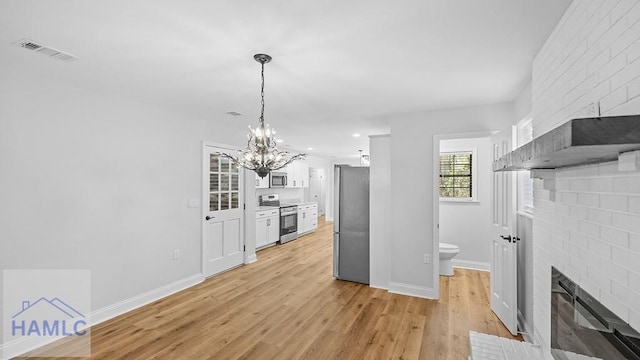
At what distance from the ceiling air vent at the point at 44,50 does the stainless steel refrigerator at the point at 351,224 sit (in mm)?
3349

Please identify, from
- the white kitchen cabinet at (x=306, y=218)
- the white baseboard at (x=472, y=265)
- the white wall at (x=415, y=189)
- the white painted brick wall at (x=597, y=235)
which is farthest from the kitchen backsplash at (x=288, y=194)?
the white painted brick wall at (x=597, y=235)

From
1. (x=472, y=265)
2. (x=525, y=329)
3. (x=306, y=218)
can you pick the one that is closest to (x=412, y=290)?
(x=525, y=329)

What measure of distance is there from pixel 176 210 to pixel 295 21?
313 centimetres

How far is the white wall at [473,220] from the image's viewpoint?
4.93 metres

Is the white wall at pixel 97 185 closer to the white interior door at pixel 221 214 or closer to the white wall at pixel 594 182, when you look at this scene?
the white interior door at pixel 221 214

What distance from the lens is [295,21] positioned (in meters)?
1.81

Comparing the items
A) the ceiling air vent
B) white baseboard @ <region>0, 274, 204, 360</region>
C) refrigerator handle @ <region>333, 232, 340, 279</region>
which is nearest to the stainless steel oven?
refrigerator handle @ <region>333, 232, 340, 279</region>

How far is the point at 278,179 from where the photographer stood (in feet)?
25.5

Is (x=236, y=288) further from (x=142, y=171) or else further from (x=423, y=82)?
(x=423, y=82)

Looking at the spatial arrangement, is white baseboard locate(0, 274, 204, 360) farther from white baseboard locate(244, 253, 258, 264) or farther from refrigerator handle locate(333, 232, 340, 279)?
refrigerator handle locate(333, 232, 340, 279)

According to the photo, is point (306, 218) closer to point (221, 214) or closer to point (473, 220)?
point (221, 214)

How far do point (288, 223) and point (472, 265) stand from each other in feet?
13.2

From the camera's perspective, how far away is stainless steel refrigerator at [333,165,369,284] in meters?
4.45

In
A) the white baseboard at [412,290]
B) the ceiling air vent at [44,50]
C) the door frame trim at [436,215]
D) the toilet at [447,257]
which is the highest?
the ceiling air vent at [44,50]
